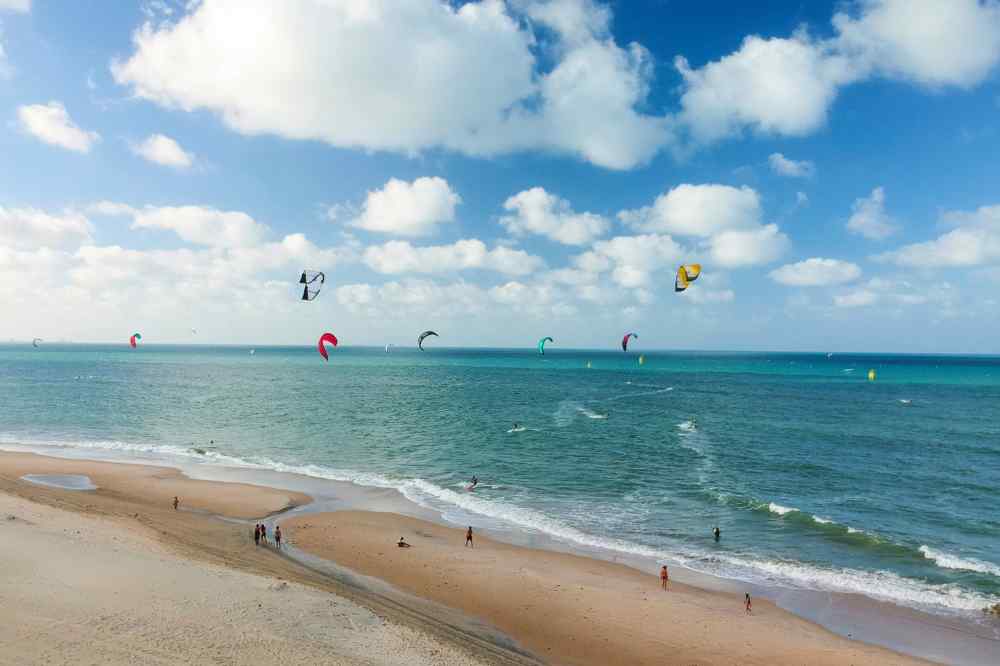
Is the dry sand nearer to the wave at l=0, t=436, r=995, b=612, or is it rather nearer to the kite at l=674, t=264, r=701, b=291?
the wave at l=0, t=436, r=995, b=612

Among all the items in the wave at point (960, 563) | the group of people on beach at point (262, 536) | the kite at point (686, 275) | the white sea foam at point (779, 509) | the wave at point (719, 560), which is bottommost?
the wave at point (719, 560)

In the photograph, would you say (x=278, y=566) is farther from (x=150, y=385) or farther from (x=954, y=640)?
(x=150, y=385)

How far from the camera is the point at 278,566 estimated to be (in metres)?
18.6

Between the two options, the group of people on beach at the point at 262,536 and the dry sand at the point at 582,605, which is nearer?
the dry sand at the point at 582,605

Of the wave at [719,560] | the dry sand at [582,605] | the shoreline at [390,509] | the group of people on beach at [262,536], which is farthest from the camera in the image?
the group of people on beach at [262,536]

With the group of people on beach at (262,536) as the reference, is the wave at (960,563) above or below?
below

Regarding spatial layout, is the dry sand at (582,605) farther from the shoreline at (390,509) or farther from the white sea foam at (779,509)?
the white sea foam at (779,509)

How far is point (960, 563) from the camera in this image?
21281 millimetres

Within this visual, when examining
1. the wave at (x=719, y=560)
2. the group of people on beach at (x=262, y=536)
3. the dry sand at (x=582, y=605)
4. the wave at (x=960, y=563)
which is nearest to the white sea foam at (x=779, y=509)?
the wave at (x=719, y=560)

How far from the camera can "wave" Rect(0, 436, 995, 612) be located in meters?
19.0

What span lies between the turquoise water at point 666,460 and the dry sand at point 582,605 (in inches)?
125

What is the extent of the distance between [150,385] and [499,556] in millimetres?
87617

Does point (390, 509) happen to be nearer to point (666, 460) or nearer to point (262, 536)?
point (262, 536)

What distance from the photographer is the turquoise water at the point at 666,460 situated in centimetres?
2262
